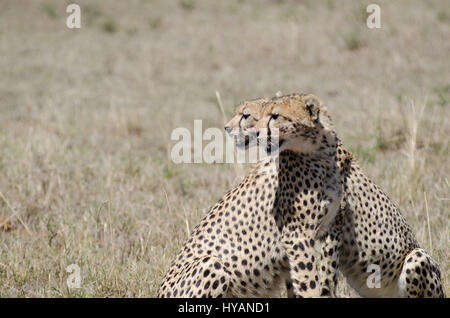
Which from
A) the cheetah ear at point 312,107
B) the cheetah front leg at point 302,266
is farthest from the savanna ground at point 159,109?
the cheetah ear at point 312,107

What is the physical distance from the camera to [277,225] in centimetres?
279

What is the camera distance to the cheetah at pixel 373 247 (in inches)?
112

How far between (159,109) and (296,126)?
16.9ft

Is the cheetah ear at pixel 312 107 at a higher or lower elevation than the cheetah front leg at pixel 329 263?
higher

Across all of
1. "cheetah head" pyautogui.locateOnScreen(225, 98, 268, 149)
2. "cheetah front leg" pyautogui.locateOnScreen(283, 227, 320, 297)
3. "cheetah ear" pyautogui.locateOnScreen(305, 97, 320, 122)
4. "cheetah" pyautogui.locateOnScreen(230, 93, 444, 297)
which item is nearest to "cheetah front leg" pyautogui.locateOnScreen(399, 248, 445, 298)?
"cheetah" pyautogui.locateOnScreen(230, 93, 444, 297)

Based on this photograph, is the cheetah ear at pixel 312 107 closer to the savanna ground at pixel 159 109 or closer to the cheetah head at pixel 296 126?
the cheetah head at pixel 296 126

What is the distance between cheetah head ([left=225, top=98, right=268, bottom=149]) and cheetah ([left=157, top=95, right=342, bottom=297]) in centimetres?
7

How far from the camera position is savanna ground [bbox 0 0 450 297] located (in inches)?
157

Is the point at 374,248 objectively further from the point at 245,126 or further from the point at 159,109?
the point at 159,109

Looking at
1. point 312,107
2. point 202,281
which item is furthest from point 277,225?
point 312,107

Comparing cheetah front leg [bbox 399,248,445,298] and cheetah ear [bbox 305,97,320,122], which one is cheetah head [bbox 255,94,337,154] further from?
cheetah front leg [bbox 399,248,445,298]

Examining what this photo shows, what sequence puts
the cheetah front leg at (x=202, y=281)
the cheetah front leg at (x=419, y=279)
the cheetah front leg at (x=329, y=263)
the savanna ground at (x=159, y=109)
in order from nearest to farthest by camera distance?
the cheetah front leg at (x=202, y=281) → the cheetah front leg at (x=329, y=263) → the cheetah front leg at (x=419, y=279) → the savanna ground at (x=159, y=109)

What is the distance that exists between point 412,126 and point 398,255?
252cm
